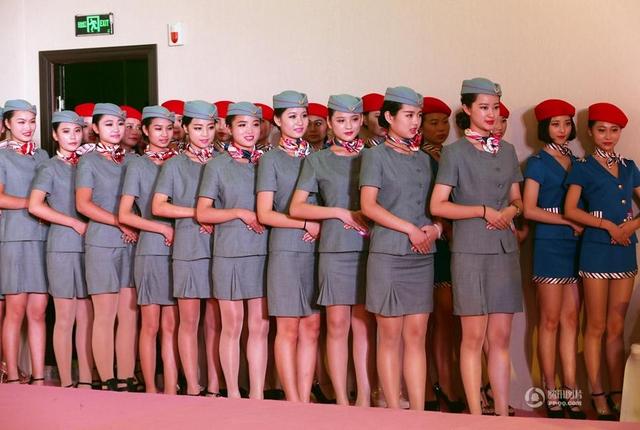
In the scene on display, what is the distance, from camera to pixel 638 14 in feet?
17.1

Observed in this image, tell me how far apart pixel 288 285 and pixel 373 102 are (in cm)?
122

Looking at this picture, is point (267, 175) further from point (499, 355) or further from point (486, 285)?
point (499, 355)

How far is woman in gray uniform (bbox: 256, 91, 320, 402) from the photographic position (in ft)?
15.5

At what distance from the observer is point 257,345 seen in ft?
16.2

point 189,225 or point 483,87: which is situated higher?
point 483,87

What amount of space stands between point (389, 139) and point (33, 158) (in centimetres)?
229

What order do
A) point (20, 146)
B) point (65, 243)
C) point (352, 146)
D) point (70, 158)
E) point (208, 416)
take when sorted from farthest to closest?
point (20, 146), point (70, 158), point (65, 243), point (352, 146), point (208, 416)

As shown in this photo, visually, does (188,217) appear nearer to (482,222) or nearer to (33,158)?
(33,158)

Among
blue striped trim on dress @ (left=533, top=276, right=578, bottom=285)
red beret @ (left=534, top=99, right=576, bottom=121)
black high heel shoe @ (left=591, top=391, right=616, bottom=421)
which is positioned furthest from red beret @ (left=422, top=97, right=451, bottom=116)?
black high heel shoe @ (left=591, top=391, right=616, bottom=421)

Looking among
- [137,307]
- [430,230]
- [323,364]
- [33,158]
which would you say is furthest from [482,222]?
[33,158]

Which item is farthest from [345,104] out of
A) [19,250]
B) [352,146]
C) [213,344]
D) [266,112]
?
[19,250]

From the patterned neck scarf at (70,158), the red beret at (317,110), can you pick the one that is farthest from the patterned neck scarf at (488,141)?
the patterned neck scarf at (70,158)

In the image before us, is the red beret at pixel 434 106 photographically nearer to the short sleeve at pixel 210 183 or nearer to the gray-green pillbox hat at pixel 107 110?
the short sleeve at pixel 210 183

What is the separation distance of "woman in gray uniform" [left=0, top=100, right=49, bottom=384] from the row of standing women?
0.01m
